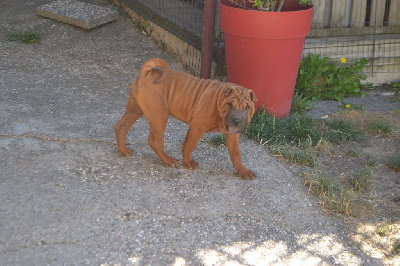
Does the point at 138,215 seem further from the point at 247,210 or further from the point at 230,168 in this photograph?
the point at 230,168

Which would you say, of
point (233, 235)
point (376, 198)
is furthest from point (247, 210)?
point (376, 198)

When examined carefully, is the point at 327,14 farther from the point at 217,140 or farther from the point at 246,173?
the point at 246,173

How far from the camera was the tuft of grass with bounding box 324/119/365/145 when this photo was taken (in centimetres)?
550

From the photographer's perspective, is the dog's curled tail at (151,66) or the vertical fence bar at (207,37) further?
the vertical fence bar at (207,37)

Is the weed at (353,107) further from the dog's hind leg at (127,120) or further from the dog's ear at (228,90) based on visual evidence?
the dog's hind leg at (127,120)

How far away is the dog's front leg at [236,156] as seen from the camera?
4.52 m

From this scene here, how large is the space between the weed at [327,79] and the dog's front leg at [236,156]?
2083mm

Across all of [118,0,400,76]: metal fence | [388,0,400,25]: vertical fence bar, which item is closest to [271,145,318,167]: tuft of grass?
[118,0,400,76]: metal fence

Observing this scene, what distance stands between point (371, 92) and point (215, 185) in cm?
326

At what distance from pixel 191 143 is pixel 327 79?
2.73m

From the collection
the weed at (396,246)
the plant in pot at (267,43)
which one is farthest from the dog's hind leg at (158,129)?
the weed at (396,246)

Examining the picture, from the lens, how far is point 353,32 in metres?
6.91

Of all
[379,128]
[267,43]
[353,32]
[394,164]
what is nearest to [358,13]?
[353,32]

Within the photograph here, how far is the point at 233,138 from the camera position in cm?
451
